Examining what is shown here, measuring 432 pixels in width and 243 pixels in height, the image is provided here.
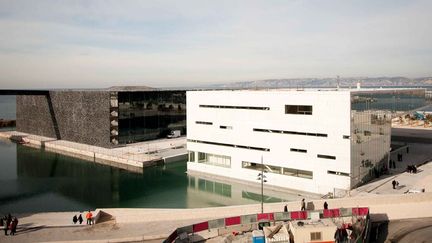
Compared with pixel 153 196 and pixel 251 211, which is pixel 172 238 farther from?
pixel 153 196

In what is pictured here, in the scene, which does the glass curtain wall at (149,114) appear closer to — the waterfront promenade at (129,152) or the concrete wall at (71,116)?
the waterfront promenade at (129,152)

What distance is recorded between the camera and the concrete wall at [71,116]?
7006cm

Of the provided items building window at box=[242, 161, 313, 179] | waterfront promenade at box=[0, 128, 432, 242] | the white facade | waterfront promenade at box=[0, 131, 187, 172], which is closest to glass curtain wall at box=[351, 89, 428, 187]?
the white facade

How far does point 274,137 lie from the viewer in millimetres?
41906

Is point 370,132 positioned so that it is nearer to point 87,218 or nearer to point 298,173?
point 298,173

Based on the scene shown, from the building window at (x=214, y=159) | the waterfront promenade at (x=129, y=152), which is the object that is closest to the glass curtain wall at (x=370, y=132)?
the building window at (x=214, y=159)

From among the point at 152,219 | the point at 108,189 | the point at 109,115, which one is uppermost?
the point at 109,115

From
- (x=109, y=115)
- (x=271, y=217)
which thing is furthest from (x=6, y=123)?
(x=271, y=217)

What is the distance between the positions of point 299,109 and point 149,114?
132 ft

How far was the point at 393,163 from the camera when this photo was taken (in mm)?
47062

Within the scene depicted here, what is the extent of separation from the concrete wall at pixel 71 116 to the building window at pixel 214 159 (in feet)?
84.4

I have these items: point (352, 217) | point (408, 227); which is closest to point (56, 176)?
point (352, 217)

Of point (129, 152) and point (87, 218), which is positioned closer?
point (87, 218)

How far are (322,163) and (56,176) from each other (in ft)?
119
